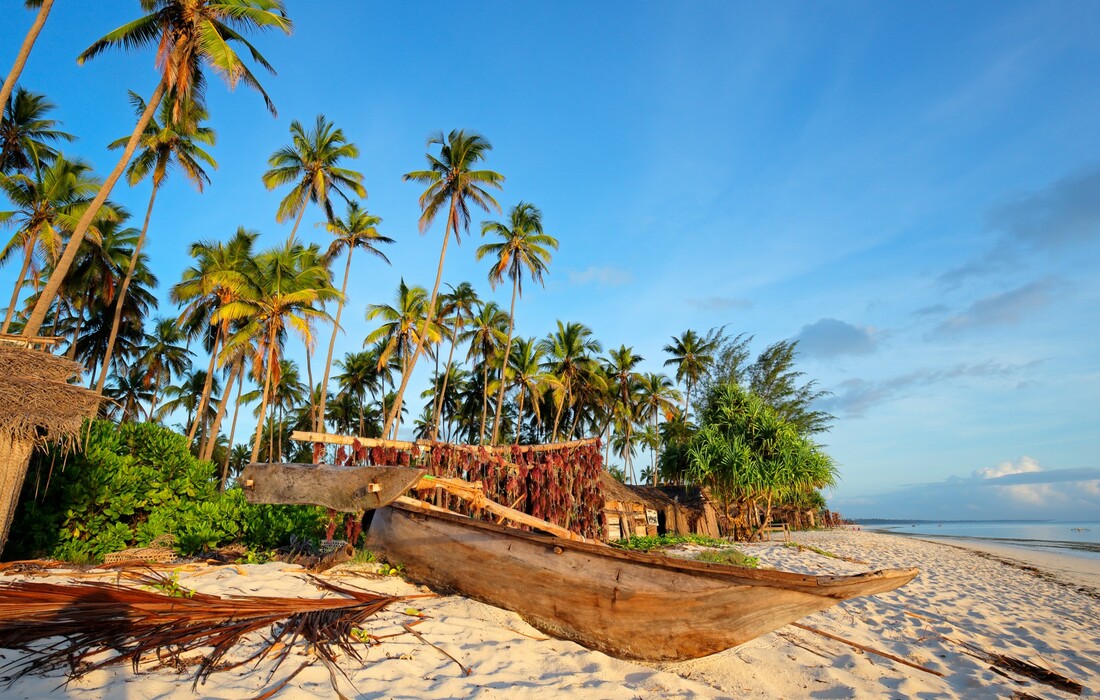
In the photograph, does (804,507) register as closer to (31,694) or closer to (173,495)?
(173,495)

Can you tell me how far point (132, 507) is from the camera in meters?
8.68

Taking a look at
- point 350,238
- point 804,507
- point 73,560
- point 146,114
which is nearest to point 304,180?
point 350,238

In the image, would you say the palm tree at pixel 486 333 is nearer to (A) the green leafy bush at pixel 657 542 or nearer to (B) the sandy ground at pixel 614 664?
(A) the green leafy bush at pixel 657 542

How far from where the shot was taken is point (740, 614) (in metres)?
3.86

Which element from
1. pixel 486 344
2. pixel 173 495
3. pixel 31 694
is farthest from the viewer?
pixel 486 344

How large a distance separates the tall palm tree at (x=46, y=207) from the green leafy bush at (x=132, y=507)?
13904 millimetres

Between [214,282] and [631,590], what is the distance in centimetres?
2206

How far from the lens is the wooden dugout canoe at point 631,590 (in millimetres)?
3699

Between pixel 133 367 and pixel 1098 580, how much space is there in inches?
1799

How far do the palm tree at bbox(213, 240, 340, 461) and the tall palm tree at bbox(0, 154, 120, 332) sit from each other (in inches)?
200

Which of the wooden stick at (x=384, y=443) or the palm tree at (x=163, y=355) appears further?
the palm tree at (x=163, y=355)

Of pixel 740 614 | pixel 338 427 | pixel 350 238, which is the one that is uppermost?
pixel 350 238

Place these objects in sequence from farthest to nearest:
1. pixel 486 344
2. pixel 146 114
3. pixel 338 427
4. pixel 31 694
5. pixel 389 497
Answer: pixel 338 427, pixel 486 344, pixel 146 114, pixel 389 497, pixel 31 694

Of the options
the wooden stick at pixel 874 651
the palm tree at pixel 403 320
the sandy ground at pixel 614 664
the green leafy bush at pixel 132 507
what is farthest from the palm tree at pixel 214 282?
the wooden stick at pixel 874 651
